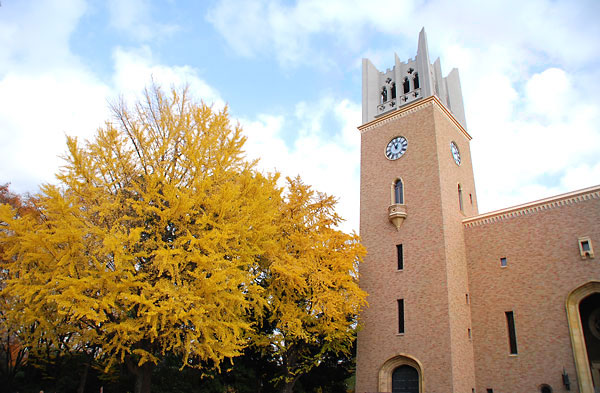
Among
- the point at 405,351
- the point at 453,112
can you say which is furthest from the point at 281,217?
the point at 453,112

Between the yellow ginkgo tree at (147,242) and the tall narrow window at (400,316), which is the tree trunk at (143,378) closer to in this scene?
the yellow ginkgo tree at (147,242)

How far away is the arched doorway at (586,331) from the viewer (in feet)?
49.8

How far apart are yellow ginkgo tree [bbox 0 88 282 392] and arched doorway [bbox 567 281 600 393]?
465 inches

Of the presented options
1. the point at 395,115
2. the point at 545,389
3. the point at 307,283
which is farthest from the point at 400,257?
the point at 395,115

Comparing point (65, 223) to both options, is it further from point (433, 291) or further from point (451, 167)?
point (451, 167)

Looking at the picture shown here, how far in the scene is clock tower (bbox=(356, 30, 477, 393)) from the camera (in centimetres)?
1773

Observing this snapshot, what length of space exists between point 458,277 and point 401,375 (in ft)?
15.9

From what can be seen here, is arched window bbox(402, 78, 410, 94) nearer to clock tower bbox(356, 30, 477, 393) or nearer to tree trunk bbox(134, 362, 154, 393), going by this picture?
clock tower bbox(356, 30, 477, 393)

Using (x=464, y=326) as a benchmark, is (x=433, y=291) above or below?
above

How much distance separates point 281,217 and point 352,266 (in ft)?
12.4

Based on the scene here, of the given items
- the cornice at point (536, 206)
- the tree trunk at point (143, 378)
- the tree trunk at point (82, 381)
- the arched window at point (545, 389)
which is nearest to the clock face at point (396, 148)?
the cornice at point (536, 206)

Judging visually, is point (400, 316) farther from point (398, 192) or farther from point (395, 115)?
point (395, 115)

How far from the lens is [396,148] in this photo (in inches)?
893

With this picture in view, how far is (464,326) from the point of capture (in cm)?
1825
